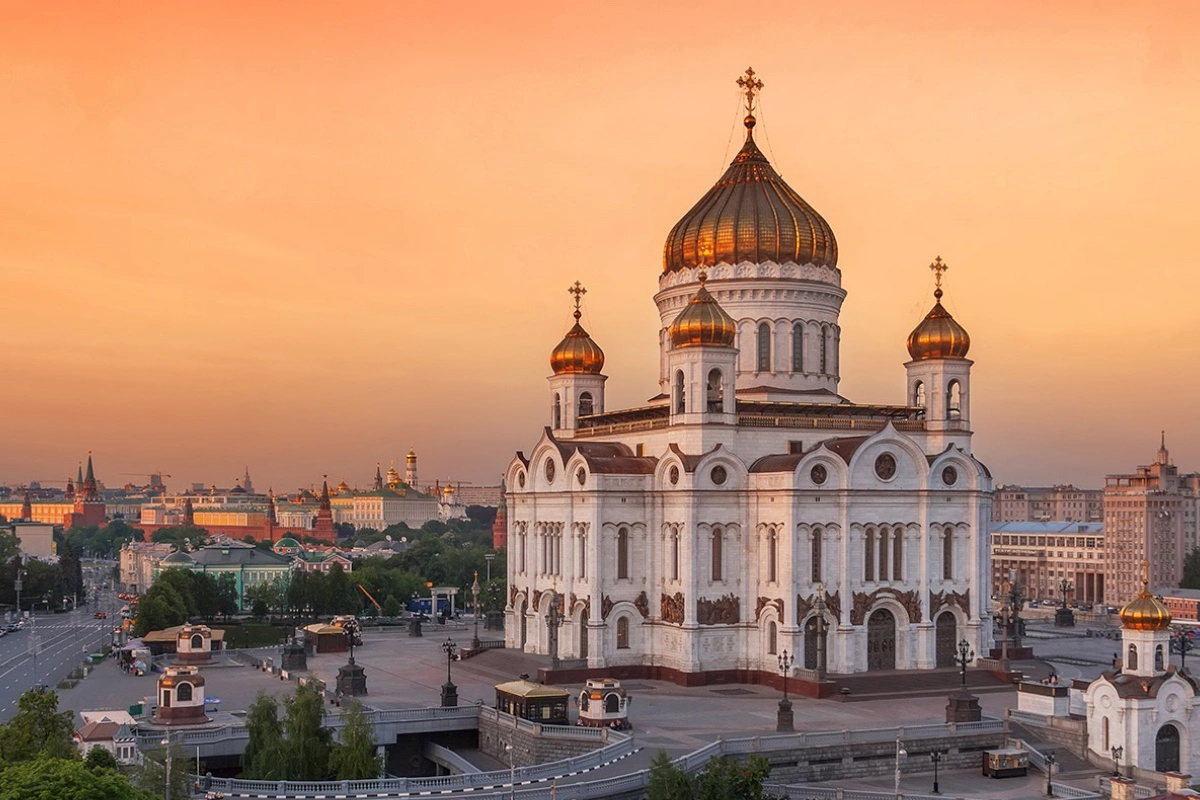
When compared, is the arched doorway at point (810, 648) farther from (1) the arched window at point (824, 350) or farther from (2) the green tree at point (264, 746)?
(2) the green tree at point (264, 746)

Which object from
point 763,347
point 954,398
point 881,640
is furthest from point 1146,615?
point 763,347

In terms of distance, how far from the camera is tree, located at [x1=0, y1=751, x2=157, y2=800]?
2900cm

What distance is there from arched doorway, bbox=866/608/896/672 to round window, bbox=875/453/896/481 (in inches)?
195

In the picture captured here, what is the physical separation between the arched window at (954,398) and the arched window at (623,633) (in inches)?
611

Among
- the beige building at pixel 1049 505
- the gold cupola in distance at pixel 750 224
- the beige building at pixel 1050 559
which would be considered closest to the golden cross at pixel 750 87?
the gold cupola in distance at pixel 750 224

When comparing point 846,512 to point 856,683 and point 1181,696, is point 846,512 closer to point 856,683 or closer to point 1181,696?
point 856,683

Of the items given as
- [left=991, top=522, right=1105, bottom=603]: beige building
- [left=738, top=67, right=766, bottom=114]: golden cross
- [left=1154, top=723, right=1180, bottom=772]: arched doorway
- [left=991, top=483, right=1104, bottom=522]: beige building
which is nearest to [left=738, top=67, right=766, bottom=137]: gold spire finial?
[left=738, top=67, right=766, bottom=114]: golden cross

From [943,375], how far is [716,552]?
12.1 m

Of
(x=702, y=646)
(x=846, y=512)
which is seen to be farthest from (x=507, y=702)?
(x=846, y=512)

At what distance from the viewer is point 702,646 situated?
54.2 metres

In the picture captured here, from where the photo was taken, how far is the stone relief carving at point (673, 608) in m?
54.6

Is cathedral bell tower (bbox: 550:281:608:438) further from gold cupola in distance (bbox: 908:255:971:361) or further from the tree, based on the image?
the tree

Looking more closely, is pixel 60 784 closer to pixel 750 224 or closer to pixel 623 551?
pixel 623 551

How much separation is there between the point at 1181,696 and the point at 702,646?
17140mm
